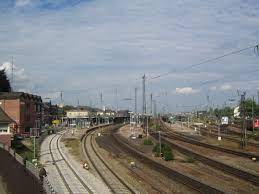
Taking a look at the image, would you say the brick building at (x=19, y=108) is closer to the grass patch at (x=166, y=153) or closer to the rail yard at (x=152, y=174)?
the rail yard at (x=152, y=174)

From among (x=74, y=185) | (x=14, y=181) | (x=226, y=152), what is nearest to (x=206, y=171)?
(x=74, y=185)

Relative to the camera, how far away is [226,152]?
57.1 m

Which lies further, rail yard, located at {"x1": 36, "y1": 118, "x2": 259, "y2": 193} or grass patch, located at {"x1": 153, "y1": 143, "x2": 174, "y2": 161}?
grass patch, located at {"x1": 153, "y1": 143, "x2": 174, "y2": 161}

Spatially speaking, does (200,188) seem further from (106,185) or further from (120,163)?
(120,163)

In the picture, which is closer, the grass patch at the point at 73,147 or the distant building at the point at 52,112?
the grass patch at the point at 73,147

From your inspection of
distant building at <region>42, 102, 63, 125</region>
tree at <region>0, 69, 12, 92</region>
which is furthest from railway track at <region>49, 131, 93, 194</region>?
distant building at <region>42, 102, 63, 125</region>

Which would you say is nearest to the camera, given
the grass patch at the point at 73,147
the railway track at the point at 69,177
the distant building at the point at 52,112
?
the railway track at the point at 69,177

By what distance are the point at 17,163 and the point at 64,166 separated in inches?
535

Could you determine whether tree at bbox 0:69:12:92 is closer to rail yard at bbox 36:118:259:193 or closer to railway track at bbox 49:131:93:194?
rail yard at bbox 36:118:259:193

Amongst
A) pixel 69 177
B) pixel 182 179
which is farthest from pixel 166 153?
pixel 69 177

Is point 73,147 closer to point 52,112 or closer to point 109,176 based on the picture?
point 109,176

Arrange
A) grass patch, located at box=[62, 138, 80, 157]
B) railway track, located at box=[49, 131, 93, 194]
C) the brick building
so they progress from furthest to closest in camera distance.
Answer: the brick building < grass patch, located at box=[62, 138, 80, 157] < railway track, located at box=[49, 131, 93, 194]

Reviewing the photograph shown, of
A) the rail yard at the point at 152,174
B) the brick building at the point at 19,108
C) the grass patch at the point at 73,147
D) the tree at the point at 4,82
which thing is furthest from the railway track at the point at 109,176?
the tree at the point at 4,82

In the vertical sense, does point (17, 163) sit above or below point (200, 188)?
above
